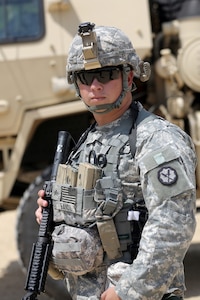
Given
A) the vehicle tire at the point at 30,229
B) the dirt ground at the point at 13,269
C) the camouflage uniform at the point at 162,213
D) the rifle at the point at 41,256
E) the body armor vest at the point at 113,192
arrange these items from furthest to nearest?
the dirt ground at the point at 13,269, the vehicle tire at the point at 30,229, the rifle at the point at 41,256, the body armor vest at the point at 113,192, the camouflage uniform at the point at 162,213

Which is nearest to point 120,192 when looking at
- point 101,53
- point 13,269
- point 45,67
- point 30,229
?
point 101,53

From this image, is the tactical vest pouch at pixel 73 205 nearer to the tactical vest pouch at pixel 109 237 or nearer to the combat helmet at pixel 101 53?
the tactical vest pouch at pixel 109 237

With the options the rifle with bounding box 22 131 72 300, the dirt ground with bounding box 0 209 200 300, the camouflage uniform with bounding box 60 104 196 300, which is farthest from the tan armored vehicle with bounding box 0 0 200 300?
the camouflage uniform with bounding box 60 104 196 300

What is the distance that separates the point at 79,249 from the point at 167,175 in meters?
0.40

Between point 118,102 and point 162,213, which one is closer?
point 162,213

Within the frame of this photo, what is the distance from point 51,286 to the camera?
13.4 ft

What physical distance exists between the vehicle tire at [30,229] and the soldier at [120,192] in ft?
6.33

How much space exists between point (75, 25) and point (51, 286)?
1.64 metres

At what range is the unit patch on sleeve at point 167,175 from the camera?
1.81m

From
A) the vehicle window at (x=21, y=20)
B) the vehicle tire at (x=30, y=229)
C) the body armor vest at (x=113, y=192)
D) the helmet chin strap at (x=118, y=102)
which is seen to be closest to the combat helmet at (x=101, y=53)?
the helmet chin strap at (x=118, y=102)

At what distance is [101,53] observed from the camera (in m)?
2.03

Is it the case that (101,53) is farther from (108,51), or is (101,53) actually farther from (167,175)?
(167,175)

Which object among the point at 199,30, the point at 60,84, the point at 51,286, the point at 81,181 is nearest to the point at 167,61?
the point at 199,30

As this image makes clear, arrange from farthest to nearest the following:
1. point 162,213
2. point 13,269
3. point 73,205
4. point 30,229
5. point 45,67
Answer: point 13,269, point 45,67, point 30,229, point 73,205, point 162,213
